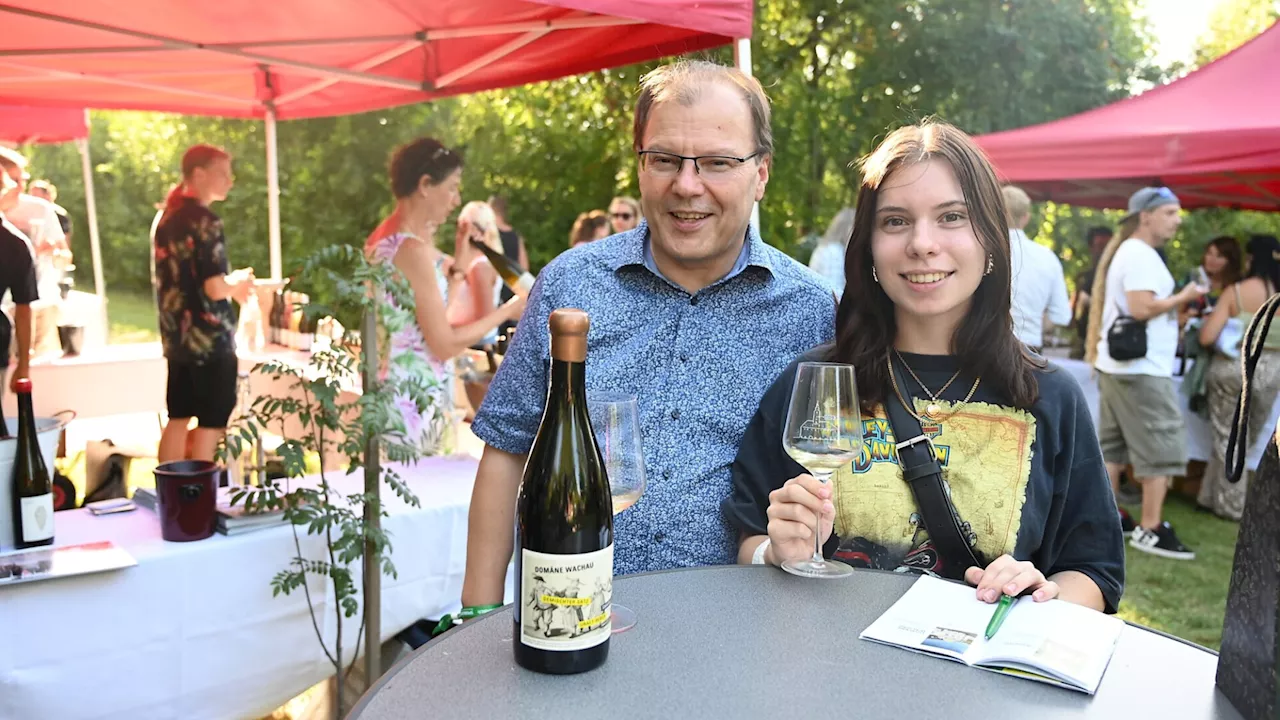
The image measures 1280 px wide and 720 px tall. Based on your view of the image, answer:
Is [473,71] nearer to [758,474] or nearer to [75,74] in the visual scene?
[75,74]

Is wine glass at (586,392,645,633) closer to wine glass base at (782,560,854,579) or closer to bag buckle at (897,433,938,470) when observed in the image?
wine glass base at (782,560,854,579)

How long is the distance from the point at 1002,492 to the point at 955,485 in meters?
0.08

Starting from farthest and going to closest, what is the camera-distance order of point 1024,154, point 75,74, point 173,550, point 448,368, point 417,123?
1. point 417,123
2. point 1024,154
3. point 75,74
4. point 448,368
5. point 173,550

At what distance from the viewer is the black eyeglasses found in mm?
1874

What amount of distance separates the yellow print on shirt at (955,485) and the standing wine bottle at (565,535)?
1.92ft

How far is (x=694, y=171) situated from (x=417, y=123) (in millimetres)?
12577

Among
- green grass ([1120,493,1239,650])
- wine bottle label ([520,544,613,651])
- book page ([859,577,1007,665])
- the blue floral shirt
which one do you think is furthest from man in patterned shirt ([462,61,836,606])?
green grass ([1120,493,1239,650])

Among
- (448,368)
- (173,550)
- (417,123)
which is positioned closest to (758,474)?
(173,550)

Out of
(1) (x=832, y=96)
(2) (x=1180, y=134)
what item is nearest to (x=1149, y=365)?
(2) (x=1180, y=134)

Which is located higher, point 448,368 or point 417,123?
point 417,123

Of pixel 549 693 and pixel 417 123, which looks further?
pixel 417 123

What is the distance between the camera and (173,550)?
7.57ft

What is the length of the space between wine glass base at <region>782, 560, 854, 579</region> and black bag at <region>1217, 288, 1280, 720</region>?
1.70 ft

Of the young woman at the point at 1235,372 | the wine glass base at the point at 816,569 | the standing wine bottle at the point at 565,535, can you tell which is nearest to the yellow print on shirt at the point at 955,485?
the wine glass base at the point at 816,569
